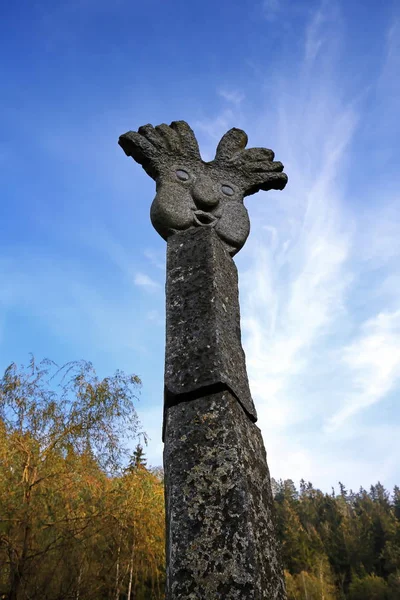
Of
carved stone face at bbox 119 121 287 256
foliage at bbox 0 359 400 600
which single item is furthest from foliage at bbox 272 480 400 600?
carved stone face at bbox 119 121 287 256

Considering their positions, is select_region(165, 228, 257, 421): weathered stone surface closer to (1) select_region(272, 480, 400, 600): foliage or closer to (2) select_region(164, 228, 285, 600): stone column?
(2) select_region(164, 228, 285, 600): stone column

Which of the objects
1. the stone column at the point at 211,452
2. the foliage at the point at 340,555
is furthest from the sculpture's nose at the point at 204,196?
the foliage at the point at 340,555

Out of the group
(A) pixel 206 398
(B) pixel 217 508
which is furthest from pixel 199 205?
(B) pixel 217 508

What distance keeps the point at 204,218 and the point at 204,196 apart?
0.52 ft

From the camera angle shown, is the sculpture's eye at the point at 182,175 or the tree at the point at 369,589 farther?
the tree at the point at 369,589

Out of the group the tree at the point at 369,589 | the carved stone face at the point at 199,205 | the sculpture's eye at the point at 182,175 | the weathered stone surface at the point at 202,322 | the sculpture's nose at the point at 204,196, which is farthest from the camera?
the tree at the point at 369,589

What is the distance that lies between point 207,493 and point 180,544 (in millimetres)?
200

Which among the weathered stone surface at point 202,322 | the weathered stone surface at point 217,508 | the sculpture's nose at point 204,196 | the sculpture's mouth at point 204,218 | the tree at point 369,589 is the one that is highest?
the sculpture's nose at point 204,196

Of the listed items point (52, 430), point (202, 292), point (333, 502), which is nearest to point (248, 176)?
point (202, 292)

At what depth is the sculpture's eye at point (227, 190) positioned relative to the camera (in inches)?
127

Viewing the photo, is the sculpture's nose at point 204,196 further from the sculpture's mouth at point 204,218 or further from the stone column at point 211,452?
the stone column at point 211,452

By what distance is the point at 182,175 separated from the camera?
3158mm

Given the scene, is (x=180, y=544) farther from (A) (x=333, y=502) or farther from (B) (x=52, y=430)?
(A) (x=333, y=502)

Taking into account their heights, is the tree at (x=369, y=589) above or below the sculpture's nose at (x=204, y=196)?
below
